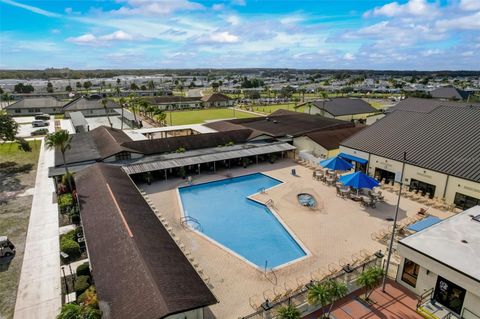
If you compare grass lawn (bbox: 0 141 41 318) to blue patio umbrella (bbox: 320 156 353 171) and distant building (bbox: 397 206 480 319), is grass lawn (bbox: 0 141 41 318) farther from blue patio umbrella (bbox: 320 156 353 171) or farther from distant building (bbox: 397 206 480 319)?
blue patio umbrella (bbox: 320 156 353 171)

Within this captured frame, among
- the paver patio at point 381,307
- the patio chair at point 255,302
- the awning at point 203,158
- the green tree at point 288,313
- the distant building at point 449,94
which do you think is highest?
the distant building at point 449,94

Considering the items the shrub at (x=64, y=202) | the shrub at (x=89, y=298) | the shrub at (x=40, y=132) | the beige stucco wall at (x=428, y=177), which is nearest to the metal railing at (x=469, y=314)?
the beige stucco wall at (x=428, y=177)

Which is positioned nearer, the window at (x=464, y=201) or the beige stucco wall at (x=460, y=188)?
the beige stucco wall at (x=460, y=188)

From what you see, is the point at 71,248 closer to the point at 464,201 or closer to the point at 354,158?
the point at 354,158

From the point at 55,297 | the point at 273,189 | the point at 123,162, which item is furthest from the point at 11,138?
the point at 273,189

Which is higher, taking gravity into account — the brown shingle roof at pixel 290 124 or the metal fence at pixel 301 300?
the brown shingle roof at pixel 290 124

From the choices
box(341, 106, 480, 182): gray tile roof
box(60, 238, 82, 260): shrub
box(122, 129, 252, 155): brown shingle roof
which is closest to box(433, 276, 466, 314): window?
box(341, 106, 480, 182): gray tile roof

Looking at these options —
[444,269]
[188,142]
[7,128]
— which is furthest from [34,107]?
[444,269]

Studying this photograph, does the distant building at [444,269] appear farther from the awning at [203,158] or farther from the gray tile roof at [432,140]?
the awning at [203,158]
